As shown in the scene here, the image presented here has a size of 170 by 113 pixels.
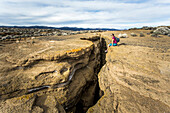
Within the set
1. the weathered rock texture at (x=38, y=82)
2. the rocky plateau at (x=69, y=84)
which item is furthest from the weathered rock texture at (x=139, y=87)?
the weathered rock texture at (x=38, y=82)

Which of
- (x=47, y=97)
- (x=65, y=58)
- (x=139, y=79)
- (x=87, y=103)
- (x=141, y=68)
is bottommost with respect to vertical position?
(x=87, y=103)

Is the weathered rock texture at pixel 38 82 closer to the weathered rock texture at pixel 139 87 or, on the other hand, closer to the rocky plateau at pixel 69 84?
the rocky plateau at pixel 69 84

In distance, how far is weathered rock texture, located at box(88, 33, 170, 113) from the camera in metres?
3.48

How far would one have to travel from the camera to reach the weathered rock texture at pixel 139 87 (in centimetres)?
348

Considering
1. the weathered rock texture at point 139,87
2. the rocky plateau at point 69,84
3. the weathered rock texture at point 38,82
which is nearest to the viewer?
the weathered rock texture at point 139,87

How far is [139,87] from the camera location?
4207mm

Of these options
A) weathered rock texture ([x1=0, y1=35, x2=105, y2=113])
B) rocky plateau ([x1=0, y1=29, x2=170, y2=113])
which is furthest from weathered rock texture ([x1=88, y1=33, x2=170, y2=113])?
weathered rock texture ([x1=0, y1=35, x2=105, y2=113])

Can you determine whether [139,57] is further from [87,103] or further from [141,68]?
[87,103]

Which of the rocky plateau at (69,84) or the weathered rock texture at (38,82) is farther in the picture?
the weathered rock texture at (38,82)

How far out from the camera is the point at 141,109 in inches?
131

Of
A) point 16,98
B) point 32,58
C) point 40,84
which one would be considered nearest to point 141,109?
point 40,84

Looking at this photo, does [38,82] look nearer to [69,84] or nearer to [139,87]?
[69,84]

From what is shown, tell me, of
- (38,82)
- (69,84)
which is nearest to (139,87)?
(69,84)

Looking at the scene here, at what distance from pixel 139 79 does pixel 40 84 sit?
202 inches
